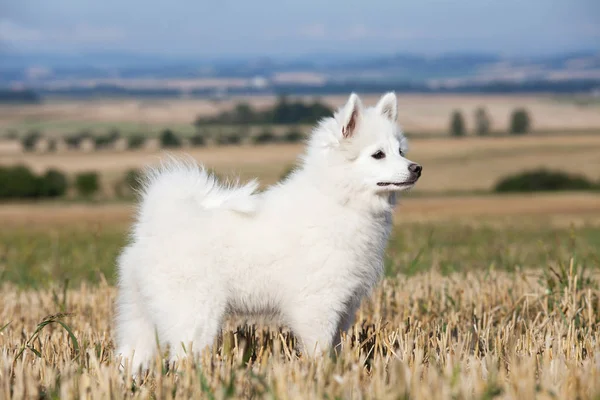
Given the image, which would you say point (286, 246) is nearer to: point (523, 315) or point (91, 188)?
point (523, 315)

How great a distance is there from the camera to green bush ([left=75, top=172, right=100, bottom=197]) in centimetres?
4269

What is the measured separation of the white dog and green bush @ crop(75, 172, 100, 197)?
38.9 meters

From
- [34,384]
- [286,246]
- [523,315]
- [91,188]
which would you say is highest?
[286,246]

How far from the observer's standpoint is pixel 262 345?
203 inches

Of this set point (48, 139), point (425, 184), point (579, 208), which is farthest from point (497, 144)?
point (48, 139)

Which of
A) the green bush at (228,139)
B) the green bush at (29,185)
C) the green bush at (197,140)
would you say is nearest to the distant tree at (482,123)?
the green bush at (228,139)

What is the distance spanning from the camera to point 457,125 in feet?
217

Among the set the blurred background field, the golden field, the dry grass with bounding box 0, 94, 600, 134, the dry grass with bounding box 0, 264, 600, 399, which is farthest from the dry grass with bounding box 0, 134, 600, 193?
the dry grass with bounding box 0, 264, 600, 399

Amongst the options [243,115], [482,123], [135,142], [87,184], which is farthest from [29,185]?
[482,123]

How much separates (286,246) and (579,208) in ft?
90.2

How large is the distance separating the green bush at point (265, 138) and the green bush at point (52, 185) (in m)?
19.0

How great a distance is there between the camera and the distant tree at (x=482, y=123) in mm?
66312

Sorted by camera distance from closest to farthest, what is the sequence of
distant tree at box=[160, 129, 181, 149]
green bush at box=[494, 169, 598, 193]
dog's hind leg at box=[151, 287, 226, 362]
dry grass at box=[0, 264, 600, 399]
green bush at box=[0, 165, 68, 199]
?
dry grass at box=[0, 264, 600, 399]
dog's hind leg at box=[151, 287, 226, 362]
green bush at box=[0, 165, 68, 199]
green bush at box=[494, 169, 598, 193]
distant tree at box=[160, 129, 181, 149]

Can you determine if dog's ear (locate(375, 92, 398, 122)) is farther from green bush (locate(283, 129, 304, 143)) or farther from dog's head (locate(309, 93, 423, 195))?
green bush (locate(283, 129, 304, 143))
